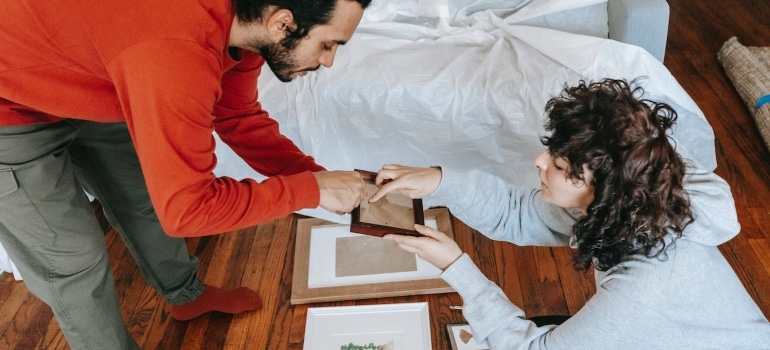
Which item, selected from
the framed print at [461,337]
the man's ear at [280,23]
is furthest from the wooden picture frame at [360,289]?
the man's ear at [280,23]

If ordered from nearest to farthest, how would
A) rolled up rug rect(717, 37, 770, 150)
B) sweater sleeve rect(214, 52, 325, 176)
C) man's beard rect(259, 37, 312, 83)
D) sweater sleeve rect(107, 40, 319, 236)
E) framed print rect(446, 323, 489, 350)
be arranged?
sweater sleeve rect(107, 40, 319, 236) → man's beard rect(259, 37, 312, 83) → sweater sleeve rect(214, 52, 325, 176) → framed print rect(446, 323, 489, 350) → rolled up rug rect(717, 37, 770, 150)

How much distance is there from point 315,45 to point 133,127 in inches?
10.8

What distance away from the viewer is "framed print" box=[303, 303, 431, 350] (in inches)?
56.7

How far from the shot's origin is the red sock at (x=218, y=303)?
1517mm

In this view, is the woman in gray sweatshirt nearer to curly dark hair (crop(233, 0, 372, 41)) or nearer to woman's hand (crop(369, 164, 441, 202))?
woman's hand (crop(369, 164, 441, 202))

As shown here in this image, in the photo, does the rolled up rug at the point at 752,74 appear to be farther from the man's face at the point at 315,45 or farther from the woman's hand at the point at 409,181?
the man's face at the point at 315,45

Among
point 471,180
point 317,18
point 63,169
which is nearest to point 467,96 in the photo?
point 471,180

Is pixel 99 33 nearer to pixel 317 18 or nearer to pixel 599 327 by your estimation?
pixel 317 18

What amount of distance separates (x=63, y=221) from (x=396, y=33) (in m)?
1.12

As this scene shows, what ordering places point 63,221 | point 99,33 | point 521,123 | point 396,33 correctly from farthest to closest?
point 396,33 → point 521,123 → point 63,221 → point 99,33

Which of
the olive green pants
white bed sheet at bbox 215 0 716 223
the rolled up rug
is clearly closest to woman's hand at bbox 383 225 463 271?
the olive green pants

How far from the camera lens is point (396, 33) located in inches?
75.3

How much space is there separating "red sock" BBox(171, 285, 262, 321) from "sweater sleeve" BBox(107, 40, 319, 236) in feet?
1.95

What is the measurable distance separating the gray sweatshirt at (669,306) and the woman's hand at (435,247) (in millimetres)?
66
